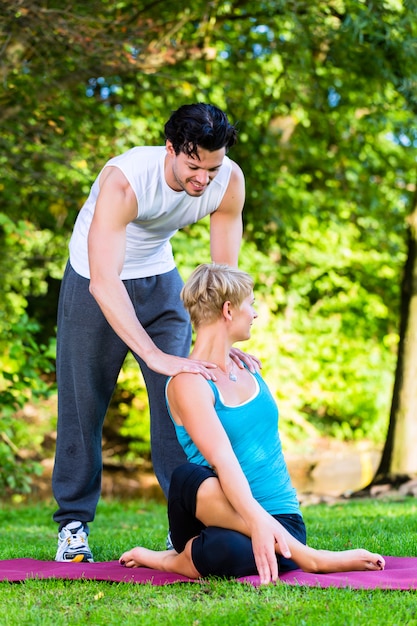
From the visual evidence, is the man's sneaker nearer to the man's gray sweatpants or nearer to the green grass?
the man's gray sweatpants

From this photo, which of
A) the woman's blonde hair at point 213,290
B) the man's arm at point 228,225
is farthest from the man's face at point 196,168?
the man's arm at point 228,225

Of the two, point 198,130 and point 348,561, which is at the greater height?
point 198,130

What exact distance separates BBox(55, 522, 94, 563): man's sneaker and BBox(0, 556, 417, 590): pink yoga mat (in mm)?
114

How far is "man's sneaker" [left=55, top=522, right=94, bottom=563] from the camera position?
11.7ft

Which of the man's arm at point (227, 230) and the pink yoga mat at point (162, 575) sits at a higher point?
the man's arm at point (227, 230)

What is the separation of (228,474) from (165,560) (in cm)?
48

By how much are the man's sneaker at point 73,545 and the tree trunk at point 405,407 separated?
5565 mm

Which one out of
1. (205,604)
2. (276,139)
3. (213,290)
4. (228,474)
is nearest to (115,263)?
(213,290)

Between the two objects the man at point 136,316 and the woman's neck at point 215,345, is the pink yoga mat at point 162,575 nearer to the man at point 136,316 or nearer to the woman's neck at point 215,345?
the man at point 136,316

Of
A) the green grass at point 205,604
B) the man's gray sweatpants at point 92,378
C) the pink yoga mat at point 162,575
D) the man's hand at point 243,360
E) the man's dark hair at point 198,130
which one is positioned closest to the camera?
the green grass at point 205,604

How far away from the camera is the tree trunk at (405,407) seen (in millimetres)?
8836

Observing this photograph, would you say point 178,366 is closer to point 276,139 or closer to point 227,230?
point 227,230

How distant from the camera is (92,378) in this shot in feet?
12.1

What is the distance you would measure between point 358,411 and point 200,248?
5.68m
